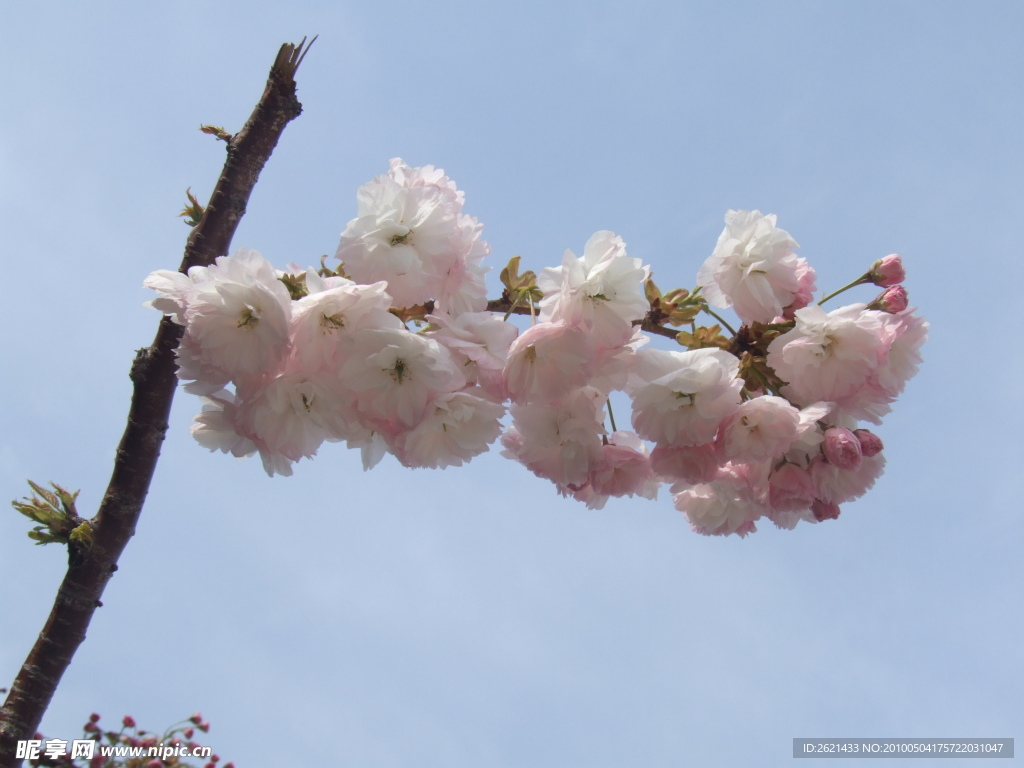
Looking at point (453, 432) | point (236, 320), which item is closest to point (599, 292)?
point (453, 432)

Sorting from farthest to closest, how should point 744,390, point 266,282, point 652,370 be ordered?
point 744,390, point 652,370, point 266,282

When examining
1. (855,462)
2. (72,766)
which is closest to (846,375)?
(855,462)

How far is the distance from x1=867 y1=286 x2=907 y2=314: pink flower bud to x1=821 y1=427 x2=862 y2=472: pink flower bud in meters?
0.35

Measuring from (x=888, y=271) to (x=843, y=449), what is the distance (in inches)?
21.8

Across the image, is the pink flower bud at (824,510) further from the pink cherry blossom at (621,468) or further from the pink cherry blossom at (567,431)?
the pink cherry blossom at (567,431)

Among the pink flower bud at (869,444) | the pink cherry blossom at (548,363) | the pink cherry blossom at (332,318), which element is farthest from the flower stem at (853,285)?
the pink cherry blossom at (332,318)

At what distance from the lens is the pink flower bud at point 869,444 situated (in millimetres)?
1539

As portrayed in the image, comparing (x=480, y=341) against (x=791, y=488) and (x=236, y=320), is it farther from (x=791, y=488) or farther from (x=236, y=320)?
(x=791, y=488)

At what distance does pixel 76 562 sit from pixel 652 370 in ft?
5.89

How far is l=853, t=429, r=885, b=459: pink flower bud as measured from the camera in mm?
1539

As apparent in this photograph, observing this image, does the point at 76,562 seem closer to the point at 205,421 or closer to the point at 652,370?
the point at 205,421

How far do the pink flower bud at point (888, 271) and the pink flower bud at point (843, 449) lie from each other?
18.9 inches

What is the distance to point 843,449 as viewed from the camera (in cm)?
146

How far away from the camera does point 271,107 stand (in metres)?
2.08
